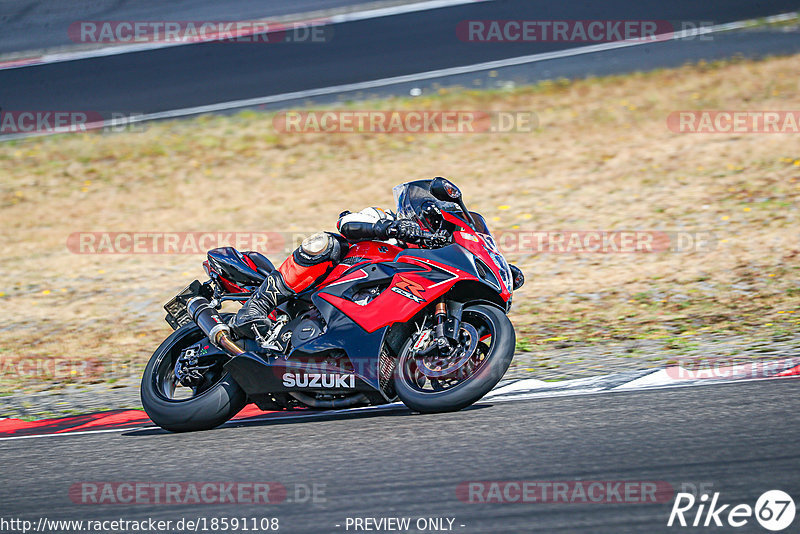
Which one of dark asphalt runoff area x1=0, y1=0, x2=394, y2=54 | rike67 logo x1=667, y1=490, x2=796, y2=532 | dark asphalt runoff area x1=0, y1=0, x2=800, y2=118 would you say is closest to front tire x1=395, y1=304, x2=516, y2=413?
rike67 logo x1=667, y1=490, x2=796, y2=532

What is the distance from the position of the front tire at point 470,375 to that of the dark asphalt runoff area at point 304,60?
11.6 metres

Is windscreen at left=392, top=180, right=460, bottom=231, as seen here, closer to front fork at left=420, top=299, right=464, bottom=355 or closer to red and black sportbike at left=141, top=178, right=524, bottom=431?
red and black sportbike at left=141, top=178, right=524, bottom=431

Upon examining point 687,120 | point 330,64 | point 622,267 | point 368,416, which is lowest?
point 368,416

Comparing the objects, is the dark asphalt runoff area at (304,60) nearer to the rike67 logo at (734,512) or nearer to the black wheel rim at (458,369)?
the black wheel rim at (458,369)

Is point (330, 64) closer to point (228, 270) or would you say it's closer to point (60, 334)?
point (60, 334)

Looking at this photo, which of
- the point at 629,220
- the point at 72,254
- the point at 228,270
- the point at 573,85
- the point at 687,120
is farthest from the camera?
the point at 573,85

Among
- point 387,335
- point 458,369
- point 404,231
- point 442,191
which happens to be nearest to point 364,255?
point 404,231

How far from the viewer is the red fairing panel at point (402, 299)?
5.66m

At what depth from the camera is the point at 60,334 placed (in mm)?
A: 10031

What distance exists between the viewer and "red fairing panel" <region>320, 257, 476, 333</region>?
5664mm

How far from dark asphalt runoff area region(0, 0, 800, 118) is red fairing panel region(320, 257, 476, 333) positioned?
1138 centimetres

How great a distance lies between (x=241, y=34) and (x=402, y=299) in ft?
43.5

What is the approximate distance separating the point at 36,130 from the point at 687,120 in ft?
36.6

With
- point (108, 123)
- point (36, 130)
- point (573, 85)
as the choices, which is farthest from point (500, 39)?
point (36, 130)
